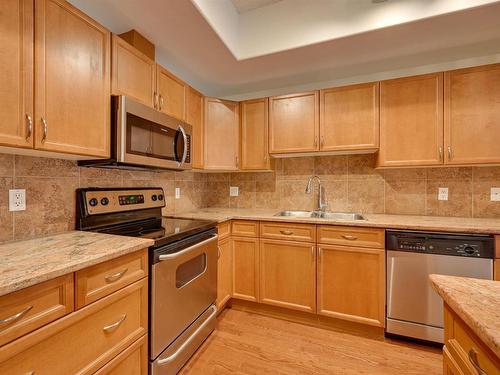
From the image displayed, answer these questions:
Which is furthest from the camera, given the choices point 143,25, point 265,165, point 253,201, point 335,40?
point 253,201

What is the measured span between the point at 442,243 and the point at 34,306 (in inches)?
90.2

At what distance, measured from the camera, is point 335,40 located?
71.8 inches

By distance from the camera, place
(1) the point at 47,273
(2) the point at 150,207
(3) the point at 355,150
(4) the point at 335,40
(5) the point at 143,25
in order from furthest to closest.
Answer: (3) the point at 355,150 → (2) the point at 150,207 → (4) the point at 335,40 → (5) the point at 143,25 → (1) the point at 47,273

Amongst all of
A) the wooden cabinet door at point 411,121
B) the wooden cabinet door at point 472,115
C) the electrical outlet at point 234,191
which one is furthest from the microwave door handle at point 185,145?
the wooden cabinet door at point 472,115

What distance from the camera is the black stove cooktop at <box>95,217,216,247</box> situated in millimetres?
1403

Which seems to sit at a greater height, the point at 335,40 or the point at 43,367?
the point at 335,40

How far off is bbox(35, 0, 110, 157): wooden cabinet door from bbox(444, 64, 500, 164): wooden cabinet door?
2.54m

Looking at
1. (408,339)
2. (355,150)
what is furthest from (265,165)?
(408,339)

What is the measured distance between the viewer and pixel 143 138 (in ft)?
5.26


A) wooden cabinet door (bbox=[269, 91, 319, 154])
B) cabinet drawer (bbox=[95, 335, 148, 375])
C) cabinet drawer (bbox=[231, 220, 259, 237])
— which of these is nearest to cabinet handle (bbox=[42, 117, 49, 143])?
cabinet drawer (bbox=[95, 335, 148, 375])

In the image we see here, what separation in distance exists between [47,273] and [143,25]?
1.67 m

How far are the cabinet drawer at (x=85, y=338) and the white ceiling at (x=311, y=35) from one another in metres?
1.71

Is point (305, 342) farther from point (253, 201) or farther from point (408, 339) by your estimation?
point (253, 201)

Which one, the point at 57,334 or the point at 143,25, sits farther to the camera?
the point at 143,25
